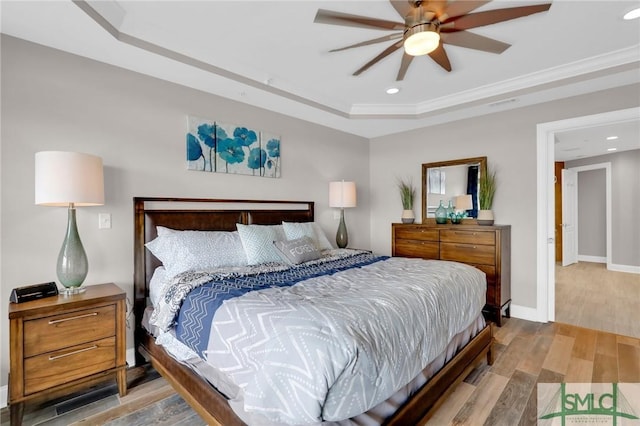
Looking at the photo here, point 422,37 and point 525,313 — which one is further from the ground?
point 422,37

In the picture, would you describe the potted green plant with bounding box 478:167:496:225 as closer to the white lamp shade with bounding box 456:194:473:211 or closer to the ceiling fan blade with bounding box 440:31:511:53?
the white lamp shade with bounding box 456:194:473:211

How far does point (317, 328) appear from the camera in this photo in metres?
1.28

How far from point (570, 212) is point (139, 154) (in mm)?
8286

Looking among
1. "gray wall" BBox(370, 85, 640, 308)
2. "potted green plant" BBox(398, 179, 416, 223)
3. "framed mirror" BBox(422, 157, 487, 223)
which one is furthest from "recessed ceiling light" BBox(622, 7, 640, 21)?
"potted green plant" BBox(398, 179, 416, 223)

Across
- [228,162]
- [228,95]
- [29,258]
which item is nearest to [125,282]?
[29,258]

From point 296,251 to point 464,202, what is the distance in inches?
100

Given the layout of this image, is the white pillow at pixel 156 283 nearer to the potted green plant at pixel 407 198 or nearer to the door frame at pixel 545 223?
the potted green plant at pixel 407 198

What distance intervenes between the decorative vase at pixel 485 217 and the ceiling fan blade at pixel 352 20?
2523 millimetres

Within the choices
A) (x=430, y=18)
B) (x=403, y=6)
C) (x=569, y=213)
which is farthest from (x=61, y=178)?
(x=569, y=213)

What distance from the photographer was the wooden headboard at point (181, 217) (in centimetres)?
263

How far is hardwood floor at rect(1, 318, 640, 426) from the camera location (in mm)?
1886

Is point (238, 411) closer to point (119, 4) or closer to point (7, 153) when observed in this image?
point (7, 153)

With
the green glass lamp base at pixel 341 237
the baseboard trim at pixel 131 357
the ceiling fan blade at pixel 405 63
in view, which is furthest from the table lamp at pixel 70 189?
the green glass lamp base at pixel 341 237

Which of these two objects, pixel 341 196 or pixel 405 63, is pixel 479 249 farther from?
pixel 405 63
